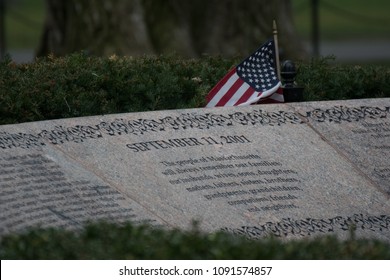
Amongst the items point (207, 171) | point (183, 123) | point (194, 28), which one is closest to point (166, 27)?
point (194, 28)

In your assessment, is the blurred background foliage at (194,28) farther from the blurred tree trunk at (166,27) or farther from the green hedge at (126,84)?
the green hedge at (126,84)

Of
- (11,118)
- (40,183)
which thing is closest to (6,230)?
(40,183)

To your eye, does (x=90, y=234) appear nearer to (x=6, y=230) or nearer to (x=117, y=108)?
(x=6, y=230)

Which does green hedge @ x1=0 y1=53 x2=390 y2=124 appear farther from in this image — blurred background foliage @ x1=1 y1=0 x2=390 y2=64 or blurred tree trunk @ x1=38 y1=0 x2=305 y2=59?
blurred tree trunk @ x1=38 y1=0 x2=305 y2=59

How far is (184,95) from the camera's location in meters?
8.88

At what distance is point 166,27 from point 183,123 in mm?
6878

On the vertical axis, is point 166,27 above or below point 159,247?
below

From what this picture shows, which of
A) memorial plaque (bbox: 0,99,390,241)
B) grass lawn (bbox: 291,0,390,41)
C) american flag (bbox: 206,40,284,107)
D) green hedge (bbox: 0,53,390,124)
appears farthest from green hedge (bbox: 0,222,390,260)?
grass lawn (bbox: 291,0,390,41)

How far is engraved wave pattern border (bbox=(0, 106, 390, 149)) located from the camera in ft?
23.8

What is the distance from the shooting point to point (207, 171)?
729cm

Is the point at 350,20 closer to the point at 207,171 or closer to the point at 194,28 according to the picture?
the point at 194,28

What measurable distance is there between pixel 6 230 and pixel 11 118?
6.02 ft

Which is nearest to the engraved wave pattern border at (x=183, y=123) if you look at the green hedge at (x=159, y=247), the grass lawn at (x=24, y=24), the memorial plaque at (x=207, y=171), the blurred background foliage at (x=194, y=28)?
the memorial plaque at (x=207, y=171)

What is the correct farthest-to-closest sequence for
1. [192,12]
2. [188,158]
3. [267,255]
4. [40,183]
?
1. [192,12]
2. [188,158]
3. [40,183]
4. [267,255]
